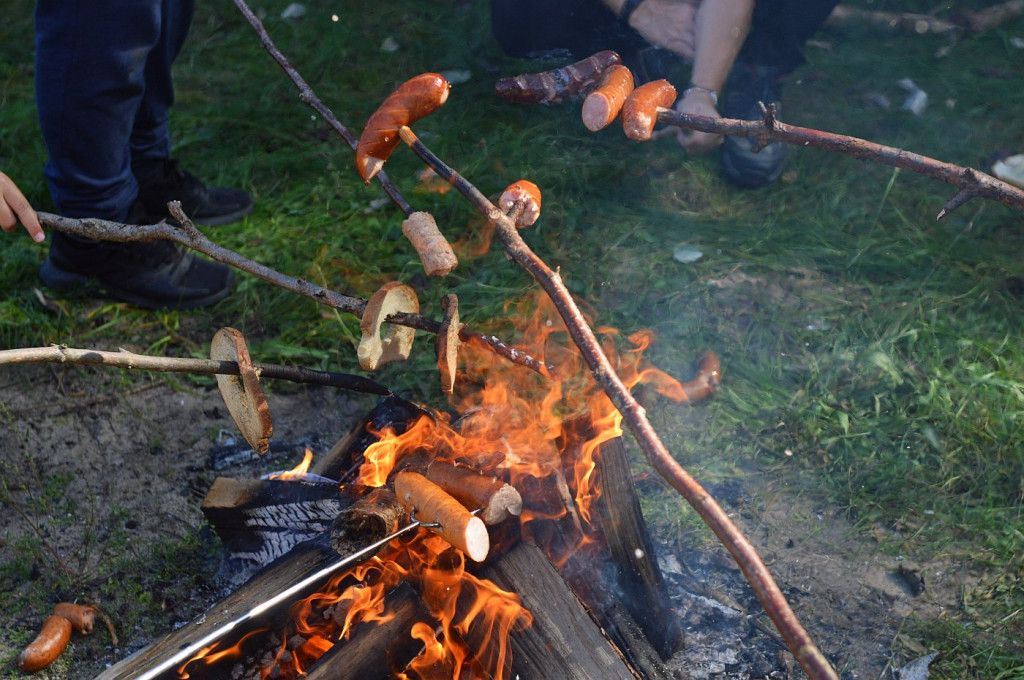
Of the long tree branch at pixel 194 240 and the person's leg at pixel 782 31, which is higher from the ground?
the long tree branch at pixel 194 240

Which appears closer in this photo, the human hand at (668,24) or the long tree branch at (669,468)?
the long tree branch at (669,468)

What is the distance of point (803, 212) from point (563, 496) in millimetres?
2464

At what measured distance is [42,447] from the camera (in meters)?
2.64

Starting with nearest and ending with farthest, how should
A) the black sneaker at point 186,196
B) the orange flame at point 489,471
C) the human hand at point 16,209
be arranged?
the orange flame at point 489,471 < the human hand at point 16,209 < the black sneaker at point 186,196

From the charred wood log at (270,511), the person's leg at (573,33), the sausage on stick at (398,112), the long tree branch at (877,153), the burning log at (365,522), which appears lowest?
the charred wood log at (270,511)

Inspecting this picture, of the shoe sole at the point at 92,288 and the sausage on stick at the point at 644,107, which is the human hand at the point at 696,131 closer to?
the sausage on stick at the point at 644,107

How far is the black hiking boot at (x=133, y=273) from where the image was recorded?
314 cm

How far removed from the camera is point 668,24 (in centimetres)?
431

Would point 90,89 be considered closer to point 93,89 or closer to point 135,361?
point 93,89

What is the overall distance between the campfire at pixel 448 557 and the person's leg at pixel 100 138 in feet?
4.49

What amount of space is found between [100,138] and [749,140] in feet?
10.0

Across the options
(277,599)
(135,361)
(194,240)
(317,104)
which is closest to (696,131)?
(317,104)

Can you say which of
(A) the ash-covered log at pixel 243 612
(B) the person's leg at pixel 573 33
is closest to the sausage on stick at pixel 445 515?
Result: (A) the ash-covered log at pixel 243 612

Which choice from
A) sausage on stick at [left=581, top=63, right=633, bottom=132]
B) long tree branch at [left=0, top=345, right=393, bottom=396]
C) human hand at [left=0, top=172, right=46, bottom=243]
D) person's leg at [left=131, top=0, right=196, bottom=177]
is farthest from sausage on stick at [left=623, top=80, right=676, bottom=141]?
person's leg at [left=131, top=0, right=196, bottom=177]
